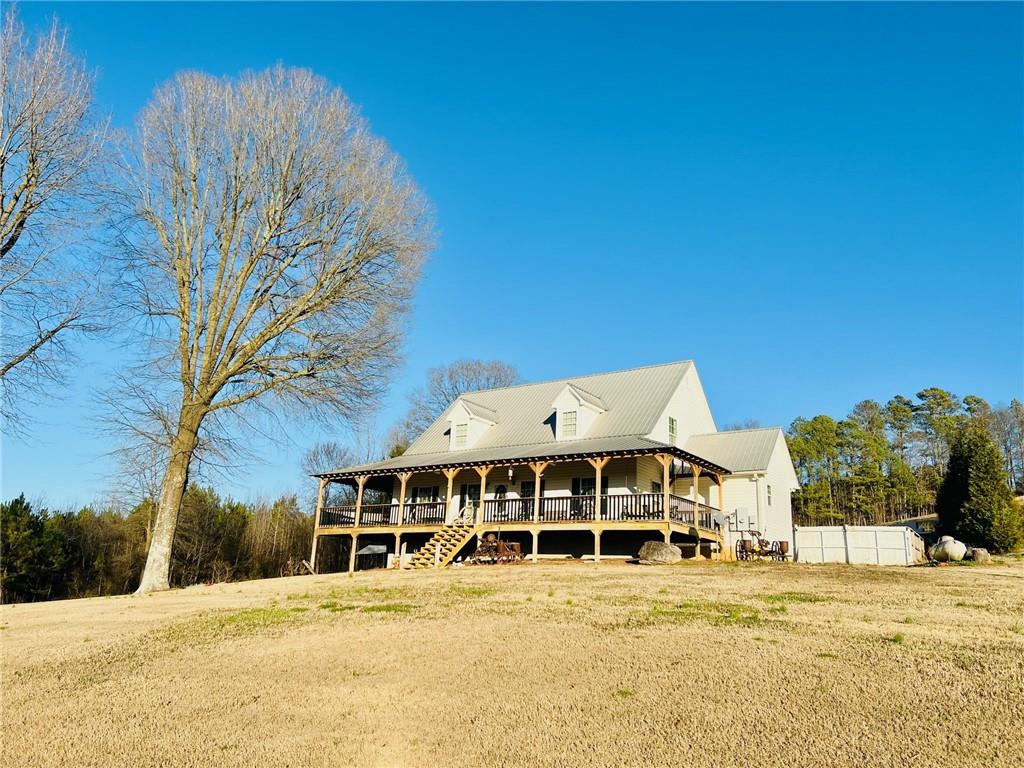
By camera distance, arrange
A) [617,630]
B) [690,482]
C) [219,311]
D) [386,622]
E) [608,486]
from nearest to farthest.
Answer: [617,630] → [386,622] → [219,311] → [608,486] → [690,482]

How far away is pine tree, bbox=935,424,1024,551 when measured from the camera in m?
29.8

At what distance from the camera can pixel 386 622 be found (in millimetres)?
9680

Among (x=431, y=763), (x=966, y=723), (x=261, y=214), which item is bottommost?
(x=431, y=763)

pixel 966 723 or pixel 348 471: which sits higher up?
pixel 348 471

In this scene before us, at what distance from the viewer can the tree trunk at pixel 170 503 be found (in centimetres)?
1767

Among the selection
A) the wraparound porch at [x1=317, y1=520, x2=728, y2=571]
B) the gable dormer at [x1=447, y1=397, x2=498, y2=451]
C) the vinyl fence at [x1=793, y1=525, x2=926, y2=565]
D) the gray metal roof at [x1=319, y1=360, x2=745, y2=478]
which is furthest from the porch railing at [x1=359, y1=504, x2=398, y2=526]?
the vinyl fence at [x1=793, y1=525, x2=926, y2=565]

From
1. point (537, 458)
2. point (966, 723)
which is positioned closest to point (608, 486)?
point (537, 458)

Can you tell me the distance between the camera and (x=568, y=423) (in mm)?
27438

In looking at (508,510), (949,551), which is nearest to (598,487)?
(508,510)

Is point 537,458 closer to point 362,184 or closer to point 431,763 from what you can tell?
point 362,184

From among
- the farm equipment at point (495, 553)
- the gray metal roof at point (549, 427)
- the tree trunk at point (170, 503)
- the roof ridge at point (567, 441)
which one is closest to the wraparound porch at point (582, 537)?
the farm equipment at point (495, 553)

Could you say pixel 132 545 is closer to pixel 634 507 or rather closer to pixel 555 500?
pixel 555 500

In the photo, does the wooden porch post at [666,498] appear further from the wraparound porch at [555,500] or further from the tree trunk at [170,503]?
the tree trunk at [170,503]

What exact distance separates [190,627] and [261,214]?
42.2 feet
